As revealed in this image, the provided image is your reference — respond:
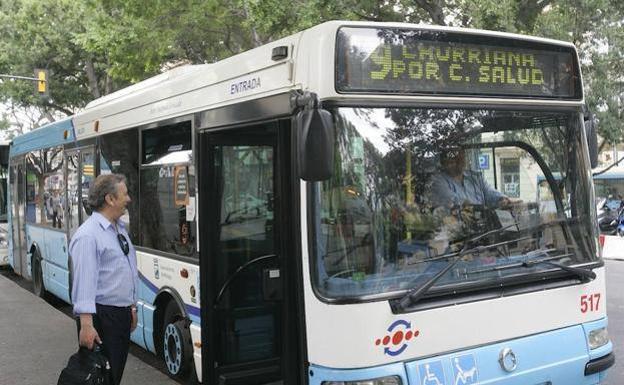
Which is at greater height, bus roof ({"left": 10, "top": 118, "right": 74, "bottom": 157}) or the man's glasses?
bus roof ({"left": 10, "top": 118, "right": 74, "bottom": 157})

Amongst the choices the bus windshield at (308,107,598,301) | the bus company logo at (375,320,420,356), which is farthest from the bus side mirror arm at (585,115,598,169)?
the bus company logo at (375,320,420,356)

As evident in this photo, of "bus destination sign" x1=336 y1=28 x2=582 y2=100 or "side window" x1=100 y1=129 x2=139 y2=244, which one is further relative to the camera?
"side window" x1=100 y1=129 x2=139 y2=244

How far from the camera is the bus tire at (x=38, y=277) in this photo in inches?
368

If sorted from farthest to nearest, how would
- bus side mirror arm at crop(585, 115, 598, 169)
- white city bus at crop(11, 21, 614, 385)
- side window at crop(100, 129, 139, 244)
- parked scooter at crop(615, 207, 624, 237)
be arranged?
parked scooter at crop(615, 207, 624, 237) < side window at crop(100, 129, 139, 244) < bus side mirror arm at crop(585, 115, 598, 169) < white city bus at crop(11, 21, 614, 385)

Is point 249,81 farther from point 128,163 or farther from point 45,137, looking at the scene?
point 45,137

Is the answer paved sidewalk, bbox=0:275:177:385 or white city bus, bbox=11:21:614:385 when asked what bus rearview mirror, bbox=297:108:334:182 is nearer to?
white city bus, bbox=11:21:614:385

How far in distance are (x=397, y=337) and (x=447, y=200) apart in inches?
32.4

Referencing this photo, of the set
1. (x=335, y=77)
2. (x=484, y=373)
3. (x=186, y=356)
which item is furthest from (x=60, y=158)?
(x=484, y=373)

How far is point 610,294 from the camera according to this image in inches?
369

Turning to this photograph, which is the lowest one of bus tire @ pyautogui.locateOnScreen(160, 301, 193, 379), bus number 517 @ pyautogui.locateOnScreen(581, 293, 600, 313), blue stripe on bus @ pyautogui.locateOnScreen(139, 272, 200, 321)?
bus tire @ pyautogui.locateOnScreen(160, 301, 193, 379)

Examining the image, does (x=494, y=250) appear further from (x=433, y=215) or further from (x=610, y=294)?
(x=610, y=294)

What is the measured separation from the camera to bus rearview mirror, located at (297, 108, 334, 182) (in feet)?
9.88

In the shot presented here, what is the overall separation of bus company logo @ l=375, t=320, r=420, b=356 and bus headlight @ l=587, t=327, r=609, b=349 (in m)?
1.31

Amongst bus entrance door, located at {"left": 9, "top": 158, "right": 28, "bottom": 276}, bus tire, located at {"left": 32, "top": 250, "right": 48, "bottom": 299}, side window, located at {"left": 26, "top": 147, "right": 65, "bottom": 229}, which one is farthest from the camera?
bus entrance door, located at {"left": 9, "top": 158, "right": 28, "bottom": 276}
